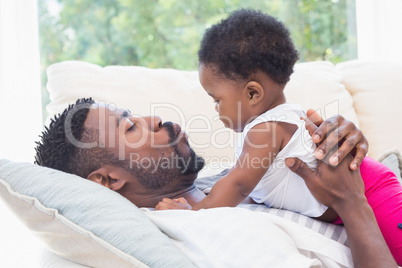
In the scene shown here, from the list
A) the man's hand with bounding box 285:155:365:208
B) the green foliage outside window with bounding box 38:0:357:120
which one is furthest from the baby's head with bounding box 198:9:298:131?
the green foliage outside window with bounding box 38:0:357:120

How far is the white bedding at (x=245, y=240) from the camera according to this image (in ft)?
3.17

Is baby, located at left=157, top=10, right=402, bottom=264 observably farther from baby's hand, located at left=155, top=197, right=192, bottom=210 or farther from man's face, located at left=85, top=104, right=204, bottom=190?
man's face, located at left=85, top=104, right=204, bottom=190

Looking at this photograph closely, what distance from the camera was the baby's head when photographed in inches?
54.4

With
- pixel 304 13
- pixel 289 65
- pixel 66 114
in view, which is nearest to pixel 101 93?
pixel 66 114

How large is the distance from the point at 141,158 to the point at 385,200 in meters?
0.77

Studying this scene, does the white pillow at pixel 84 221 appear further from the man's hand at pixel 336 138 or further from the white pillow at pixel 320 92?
the white pillow at pixel 320 92

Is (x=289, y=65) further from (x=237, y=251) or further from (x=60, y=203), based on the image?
(x=60, y=203)

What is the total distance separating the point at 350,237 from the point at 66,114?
3.15ft

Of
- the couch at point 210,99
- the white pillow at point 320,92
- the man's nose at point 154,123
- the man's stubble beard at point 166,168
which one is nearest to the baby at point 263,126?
the man's stubble beard at point 166,168

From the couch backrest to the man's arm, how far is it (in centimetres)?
82

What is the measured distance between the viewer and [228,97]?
1442 millimetres

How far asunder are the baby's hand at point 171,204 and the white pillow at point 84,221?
0.67 feet

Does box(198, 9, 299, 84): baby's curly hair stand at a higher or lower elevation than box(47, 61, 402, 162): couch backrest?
higher

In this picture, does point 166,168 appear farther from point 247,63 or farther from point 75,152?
point 247,63
